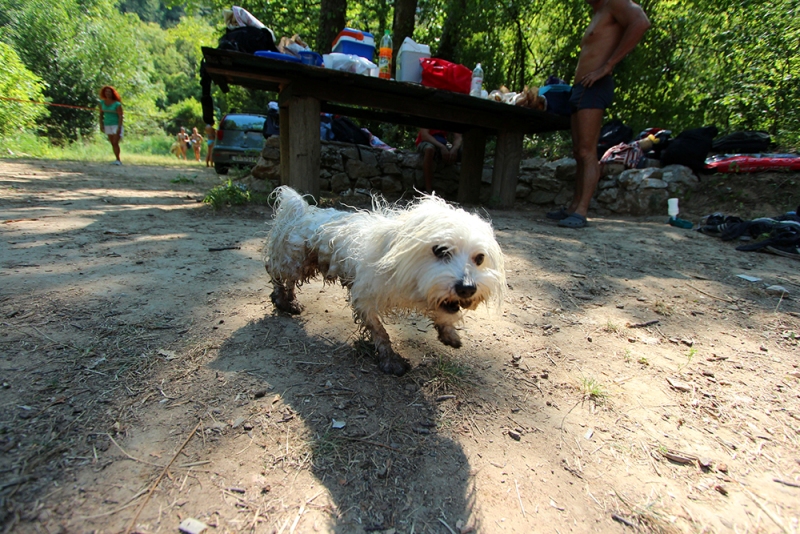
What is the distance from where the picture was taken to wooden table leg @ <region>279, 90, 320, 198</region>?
5457 millimetres

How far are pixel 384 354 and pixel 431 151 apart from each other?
646 cm

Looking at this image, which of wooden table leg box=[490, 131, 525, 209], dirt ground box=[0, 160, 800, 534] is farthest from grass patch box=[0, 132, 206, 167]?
dirt ground box=[0, 160, 800, 534]

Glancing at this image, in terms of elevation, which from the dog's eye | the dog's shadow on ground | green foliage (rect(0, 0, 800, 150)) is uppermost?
green foliage (rect(0, 0, 800, 150))

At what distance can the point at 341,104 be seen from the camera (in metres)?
6.19

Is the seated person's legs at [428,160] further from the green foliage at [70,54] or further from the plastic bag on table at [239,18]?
the green foliage at [70,54]

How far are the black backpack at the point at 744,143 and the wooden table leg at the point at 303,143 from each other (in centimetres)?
719

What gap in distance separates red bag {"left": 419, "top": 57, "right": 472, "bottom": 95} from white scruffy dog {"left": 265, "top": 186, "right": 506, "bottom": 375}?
4073mm

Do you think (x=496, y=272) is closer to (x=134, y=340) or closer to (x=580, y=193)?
(x=134, y=340)

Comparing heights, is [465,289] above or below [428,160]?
below

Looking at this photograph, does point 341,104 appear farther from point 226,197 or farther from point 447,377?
point 447,377

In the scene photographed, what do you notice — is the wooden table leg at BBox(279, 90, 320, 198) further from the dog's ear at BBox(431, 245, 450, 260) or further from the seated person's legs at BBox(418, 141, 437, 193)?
the dog's ear at BBox(431, 245, 450, 260)

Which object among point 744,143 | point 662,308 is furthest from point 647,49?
point 662,308

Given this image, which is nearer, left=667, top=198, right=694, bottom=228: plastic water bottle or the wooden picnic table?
the wooden picnic table

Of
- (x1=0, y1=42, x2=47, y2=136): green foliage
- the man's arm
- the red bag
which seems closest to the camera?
the man's arm
